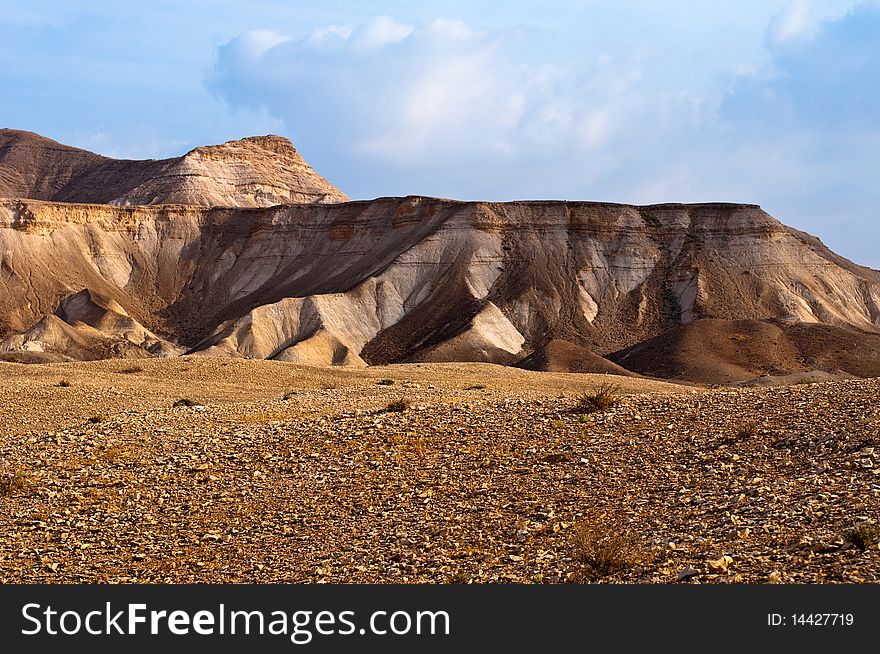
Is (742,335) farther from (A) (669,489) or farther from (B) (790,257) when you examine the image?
(A) (669,489)

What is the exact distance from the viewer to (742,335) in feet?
222

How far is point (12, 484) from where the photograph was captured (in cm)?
1558

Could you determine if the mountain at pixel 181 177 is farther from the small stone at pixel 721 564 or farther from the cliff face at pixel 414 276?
the small stone at pixel 721 564

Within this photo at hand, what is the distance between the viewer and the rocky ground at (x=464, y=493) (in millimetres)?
11070

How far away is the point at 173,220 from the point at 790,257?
53.6m

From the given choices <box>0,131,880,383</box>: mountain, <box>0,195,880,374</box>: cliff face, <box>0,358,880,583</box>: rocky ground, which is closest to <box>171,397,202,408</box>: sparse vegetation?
<box>0,358,880,583</box>: rocky ground

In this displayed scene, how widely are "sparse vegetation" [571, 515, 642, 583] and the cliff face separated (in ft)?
177

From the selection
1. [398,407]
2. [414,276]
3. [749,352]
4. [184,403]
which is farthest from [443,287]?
[398,407]

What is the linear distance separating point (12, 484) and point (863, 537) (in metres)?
10.8

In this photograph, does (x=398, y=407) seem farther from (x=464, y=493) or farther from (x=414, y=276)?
(x=414, y=276)

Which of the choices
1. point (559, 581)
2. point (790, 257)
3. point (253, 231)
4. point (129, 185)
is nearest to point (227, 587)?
point (559, 581)

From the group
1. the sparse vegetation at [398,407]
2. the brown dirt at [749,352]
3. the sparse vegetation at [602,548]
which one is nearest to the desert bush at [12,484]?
the sparse vegetation at [398,407]

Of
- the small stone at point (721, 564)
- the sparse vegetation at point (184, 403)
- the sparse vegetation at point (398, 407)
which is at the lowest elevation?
the small stone at point (721, 564)

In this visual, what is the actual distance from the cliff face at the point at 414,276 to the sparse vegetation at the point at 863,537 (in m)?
55.6
